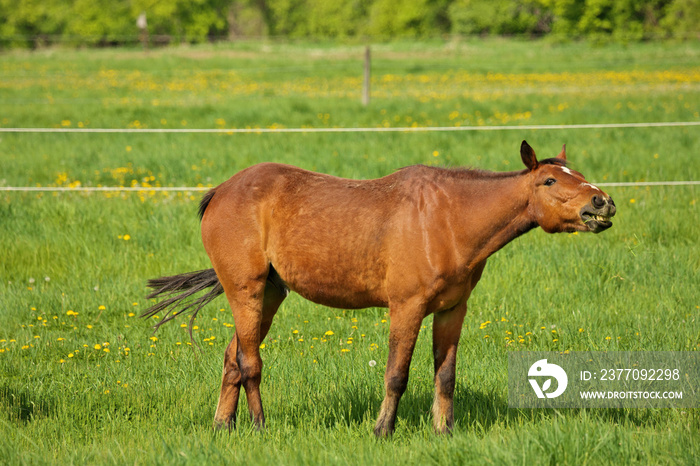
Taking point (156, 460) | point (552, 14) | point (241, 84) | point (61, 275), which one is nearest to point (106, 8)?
point (552, 14)

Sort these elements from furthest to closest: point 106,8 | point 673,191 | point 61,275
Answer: point 106,8 → point 673,191 → point 61,275

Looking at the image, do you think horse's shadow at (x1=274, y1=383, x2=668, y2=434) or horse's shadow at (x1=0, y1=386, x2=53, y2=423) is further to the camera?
horse's shadow at (x1=0, y1=386, x2=53, y2=423)

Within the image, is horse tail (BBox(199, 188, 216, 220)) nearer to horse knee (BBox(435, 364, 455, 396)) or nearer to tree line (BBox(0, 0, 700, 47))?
horse knee (BBox(435, 364, 455, 396))

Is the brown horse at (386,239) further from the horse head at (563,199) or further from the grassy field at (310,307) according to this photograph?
the grassy field at (310,307)

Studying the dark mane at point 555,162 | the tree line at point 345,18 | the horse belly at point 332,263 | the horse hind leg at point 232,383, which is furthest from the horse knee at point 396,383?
the tree line at point 345,18

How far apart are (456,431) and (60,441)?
2343 mm

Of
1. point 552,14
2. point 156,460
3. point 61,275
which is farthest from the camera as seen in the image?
point 552,14

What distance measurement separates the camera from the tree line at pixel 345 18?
4591 cm

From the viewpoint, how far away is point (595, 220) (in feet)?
11.7

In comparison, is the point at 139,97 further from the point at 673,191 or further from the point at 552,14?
the point at 552,14

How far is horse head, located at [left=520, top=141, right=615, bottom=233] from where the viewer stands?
356 centimetres

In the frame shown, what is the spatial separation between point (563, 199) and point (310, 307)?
341 cm

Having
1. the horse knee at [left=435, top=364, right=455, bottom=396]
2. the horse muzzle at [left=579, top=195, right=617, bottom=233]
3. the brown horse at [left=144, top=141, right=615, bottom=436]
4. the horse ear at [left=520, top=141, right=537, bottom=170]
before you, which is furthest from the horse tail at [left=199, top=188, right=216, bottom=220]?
the horse muzzle at [left=579, top=195, right=617, bottom=233]

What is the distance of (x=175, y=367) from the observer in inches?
208
